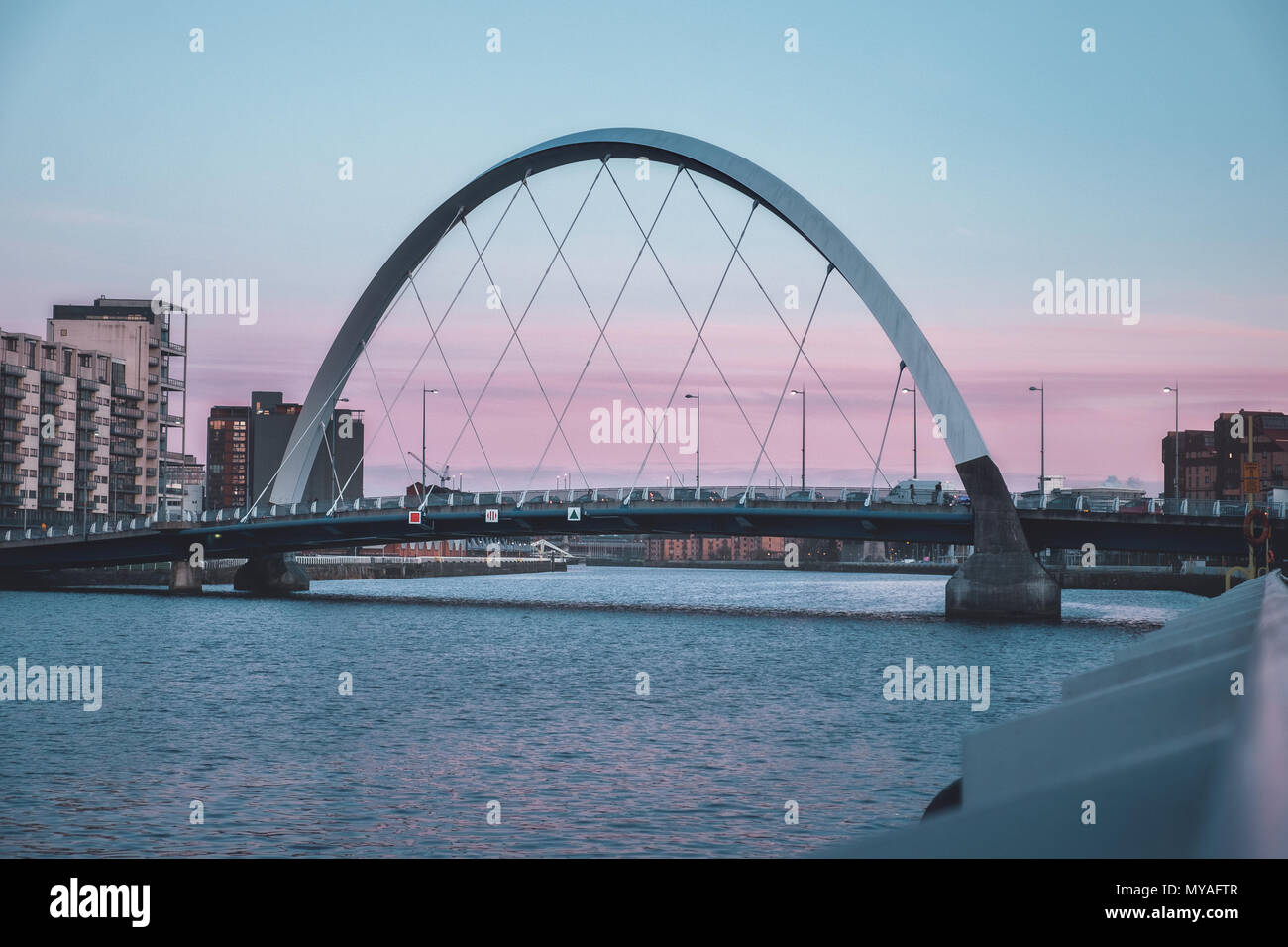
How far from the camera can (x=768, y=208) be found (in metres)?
77.1

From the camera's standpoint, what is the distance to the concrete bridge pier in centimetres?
7300

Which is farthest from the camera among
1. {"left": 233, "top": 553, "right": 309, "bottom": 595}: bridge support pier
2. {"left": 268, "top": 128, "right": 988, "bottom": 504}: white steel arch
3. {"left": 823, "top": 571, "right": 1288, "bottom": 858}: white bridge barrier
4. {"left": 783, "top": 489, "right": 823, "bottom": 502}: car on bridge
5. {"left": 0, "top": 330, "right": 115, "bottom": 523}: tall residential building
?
{"left": 0, "top": 330, "right": 115, "bottom": 523}: tall residential building

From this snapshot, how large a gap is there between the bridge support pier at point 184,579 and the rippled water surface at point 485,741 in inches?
1884

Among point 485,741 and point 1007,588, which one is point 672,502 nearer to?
point 1007,588

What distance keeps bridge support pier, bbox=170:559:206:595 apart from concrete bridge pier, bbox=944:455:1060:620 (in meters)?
68.8

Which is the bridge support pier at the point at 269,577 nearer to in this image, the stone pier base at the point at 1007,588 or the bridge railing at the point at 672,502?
the bridge railing at the point at 672,502

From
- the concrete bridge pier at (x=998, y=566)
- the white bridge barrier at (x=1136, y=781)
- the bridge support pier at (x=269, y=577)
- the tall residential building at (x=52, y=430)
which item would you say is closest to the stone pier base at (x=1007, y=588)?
the concrete bridge pier at (x=998, y=566)

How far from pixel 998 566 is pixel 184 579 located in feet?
236

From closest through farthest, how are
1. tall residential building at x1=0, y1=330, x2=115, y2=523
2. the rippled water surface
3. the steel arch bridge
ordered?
1. the rippled water surface
2. the steel arch bridge
3. tall residential building at x1=0, y1=330, x2=115, y2=523

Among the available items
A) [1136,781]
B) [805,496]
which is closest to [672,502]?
[805,496]

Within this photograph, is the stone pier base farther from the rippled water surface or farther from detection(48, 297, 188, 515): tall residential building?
detection(48, 297, 188, 515): tall residential building

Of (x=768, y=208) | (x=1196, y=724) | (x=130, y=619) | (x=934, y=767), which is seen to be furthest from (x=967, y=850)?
(x=130, y=619)

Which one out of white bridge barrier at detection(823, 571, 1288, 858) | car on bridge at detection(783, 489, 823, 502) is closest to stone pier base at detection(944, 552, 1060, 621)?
car on bridge at detection(783, 489, 823, 502)
